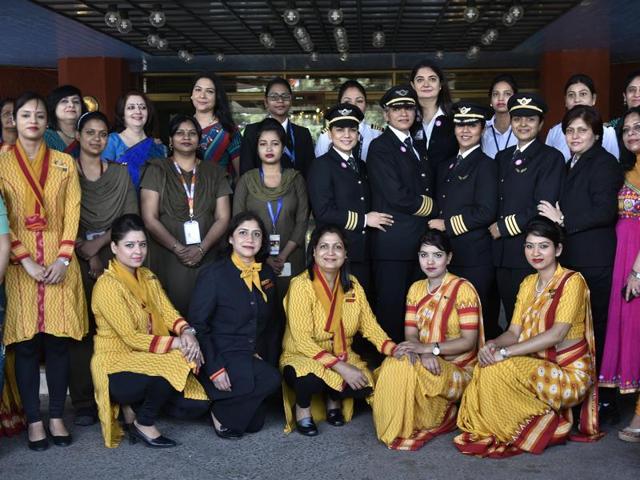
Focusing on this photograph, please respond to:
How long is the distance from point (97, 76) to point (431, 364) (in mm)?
9689

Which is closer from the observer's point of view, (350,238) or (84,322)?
(84,322)

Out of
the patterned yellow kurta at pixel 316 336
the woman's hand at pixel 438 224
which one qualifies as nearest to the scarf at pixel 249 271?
the patterned yellow kurta at pixel 316 336

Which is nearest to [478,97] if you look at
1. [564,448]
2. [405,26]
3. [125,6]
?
[405,26]

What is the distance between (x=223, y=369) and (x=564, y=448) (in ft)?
5.53

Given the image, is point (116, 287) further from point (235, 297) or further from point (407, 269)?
point (407, 269)

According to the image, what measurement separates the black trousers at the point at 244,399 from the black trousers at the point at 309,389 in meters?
0.08

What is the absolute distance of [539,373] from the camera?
3533 millimetres

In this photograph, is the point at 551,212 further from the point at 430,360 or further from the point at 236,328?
the point at 236,328

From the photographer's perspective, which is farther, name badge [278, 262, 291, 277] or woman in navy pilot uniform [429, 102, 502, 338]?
name badge [278, 262, 291, 277]

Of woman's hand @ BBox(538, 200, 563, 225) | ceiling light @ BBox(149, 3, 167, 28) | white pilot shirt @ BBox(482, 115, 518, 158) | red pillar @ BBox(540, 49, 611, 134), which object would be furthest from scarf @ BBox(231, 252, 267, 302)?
red pillar @ BBox(540, 49, 611, 134)

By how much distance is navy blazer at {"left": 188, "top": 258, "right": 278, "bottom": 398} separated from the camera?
385cm

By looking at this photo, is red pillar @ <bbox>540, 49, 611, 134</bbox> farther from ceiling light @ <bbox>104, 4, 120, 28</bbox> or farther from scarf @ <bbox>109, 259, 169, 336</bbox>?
scarf @ <bbox>109, 259, 169, 336</bbox>

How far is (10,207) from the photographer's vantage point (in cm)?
360

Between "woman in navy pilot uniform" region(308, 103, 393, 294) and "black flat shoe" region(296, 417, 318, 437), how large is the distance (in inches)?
38.5
